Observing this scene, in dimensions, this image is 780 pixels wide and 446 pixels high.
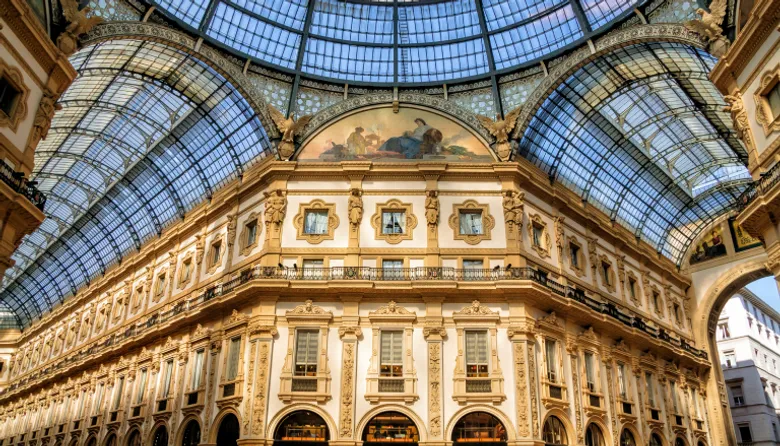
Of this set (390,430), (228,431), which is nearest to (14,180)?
(228,431)

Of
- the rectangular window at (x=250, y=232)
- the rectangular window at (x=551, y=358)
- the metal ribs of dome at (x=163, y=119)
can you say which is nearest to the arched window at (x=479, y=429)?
the rectangular window at (x=551, y=358)

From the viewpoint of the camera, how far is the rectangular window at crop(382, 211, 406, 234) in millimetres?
36031

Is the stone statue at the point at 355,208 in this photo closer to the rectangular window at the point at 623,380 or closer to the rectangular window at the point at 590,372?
the rectangular window at the point at 590,372

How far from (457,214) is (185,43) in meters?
19.3

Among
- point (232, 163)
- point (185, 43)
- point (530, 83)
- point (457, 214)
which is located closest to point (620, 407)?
point (457, 214)

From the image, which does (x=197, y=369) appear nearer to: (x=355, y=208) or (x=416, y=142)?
(x=355, y=208)

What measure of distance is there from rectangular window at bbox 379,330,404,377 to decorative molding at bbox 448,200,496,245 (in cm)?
692

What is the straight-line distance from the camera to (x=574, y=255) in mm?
41438

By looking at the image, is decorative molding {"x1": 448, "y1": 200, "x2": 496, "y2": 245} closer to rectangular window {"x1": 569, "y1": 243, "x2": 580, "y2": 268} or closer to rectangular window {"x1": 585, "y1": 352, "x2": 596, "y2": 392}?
rectangular window {"x1": 569, "y1": 243, "x2": 580, "y2": 268}

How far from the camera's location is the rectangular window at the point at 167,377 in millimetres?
39406

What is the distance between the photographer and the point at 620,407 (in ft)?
124

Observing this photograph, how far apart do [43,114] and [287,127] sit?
15247mm

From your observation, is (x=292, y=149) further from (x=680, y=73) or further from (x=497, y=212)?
(x=680, y=73)

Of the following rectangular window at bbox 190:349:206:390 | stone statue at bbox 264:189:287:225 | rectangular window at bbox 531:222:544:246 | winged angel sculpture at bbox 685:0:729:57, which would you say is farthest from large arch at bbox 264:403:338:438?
winged angel sculpture at bbox 685:0:729:57
